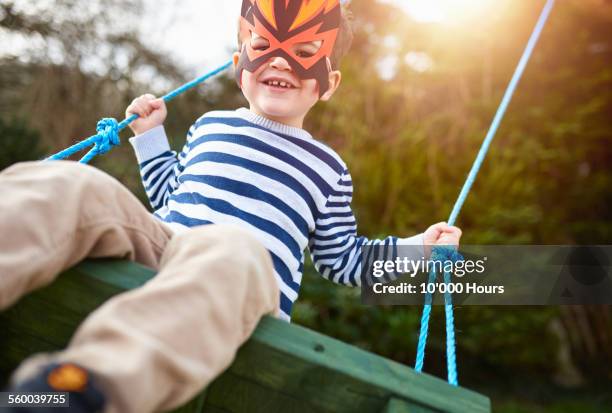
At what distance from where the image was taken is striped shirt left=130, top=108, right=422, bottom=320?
4.31ft

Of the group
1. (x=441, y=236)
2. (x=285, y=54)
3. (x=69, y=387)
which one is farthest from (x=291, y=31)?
(x=69, y=387)

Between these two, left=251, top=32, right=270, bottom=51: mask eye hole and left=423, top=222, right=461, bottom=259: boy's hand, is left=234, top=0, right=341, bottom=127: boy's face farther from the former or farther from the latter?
left=423, top=222, right=461, bottom=259: boy's hand

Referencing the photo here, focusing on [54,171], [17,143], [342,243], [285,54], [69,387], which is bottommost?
[17,143]

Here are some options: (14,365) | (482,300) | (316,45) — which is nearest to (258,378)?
(14,365)

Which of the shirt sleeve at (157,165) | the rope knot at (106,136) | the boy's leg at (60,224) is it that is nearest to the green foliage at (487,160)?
the shirt sleeve at (157,165)

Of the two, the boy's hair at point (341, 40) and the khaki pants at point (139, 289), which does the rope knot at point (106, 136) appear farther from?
the khaki pants at point (139, 289)

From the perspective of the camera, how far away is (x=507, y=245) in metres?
3.86

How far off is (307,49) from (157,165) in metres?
0.51

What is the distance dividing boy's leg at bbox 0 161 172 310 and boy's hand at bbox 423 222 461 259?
0.73 meters

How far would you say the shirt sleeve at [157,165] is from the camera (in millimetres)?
1616

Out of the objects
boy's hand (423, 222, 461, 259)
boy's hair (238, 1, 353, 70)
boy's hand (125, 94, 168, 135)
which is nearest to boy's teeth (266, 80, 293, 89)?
boy's hair (238, 1, 353, 70)

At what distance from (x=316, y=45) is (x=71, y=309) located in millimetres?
856

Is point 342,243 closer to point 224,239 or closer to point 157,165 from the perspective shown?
point 157,165

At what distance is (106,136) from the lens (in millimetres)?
1549
